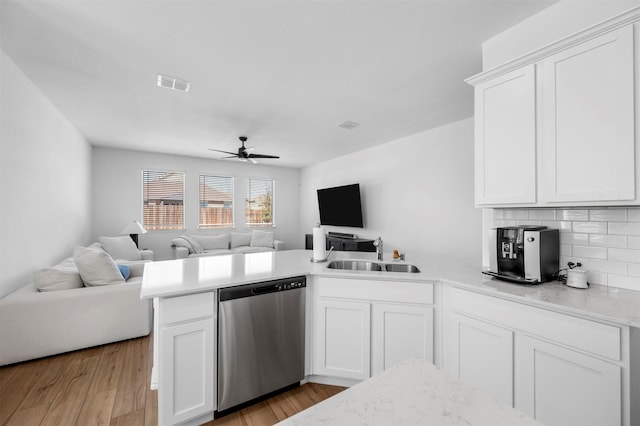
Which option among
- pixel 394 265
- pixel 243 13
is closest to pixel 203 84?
pixel 243 13

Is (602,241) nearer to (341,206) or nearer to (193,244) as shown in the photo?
(341,206)

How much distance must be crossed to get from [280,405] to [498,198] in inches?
83.9

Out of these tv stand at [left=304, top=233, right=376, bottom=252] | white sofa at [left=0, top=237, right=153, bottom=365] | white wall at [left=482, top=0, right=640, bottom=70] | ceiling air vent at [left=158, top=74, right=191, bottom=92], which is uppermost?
ceiling air vent at [left=158, top=74, right=191, bottom=92]

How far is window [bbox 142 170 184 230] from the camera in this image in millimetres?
5888

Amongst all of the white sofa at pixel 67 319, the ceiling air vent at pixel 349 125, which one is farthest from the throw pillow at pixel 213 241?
the ceiling air vent at pixel 349 125

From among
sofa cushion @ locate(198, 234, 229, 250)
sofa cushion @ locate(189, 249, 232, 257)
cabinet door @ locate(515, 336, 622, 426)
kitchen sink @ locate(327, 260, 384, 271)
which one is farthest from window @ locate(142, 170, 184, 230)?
cabinet door @ locate(515, 336, 622, 426)

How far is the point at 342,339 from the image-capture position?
6.89ft

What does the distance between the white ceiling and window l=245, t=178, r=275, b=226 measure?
10.5 feet

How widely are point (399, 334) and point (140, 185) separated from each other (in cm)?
595

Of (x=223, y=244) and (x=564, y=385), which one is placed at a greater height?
(x=223, y=244)

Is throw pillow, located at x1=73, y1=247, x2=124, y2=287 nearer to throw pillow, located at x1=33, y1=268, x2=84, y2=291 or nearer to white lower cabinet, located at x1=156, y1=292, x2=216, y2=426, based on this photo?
throw pillow, located at x1=33, y1=268, x2=84, y2=291

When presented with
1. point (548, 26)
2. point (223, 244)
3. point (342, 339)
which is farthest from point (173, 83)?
point (223, 244)

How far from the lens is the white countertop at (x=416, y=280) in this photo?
1.32 meters

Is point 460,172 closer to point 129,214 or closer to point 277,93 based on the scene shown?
point 277,93
